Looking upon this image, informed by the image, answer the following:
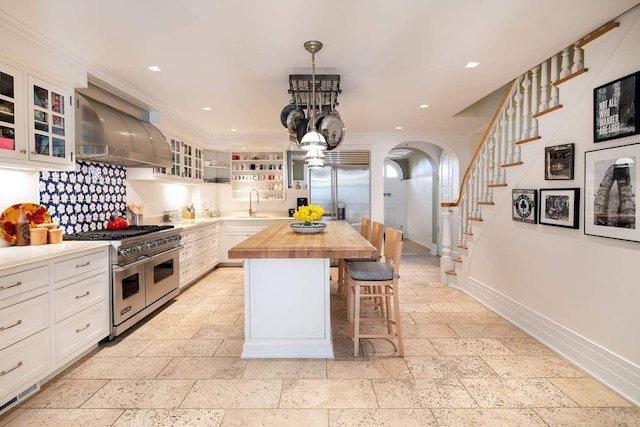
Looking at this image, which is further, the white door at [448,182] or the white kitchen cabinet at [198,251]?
Answer: the white door at [448,182]

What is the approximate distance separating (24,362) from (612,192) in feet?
13.2

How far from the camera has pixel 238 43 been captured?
99.1 inches

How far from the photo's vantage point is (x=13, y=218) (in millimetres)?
2549

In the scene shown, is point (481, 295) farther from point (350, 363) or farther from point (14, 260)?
point (14, 260)

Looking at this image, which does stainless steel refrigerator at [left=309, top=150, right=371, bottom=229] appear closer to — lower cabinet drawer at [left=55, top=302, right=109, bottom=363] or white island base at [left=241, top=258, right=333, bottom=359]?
white island base at [left=241, top=258, right=333, bottom=359]

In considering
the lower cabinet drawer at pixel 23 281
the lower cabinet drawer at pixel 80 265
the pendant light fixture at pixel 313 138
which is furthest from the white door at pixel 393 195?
the lower cabinet drawer at pixel 23 281

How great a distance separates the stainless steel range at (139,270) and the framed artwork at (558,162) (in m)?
3.82

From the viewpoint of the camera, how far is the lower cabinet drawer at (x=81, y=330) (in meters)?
2.26

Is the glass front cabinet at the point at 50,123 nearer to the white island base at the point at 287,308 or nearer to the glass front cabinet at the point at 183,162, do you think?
the glass front cabinet at the point at 183,162

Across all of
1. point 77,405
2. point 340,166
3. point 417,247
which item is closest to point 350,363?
point 77,405

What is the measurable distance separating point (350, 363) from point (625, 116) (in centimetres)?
255

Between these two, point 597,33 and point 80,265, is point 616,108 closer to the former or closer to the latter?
point 597,33

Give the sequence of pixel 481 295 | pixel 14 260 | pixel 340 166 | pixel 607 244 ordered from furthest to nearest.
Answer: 1. pixel 340 166
2. pixel 481 295
3. pixel 607 244
4. pixel 14 260

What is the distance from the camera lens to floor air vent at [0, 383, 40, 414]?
190 cm
